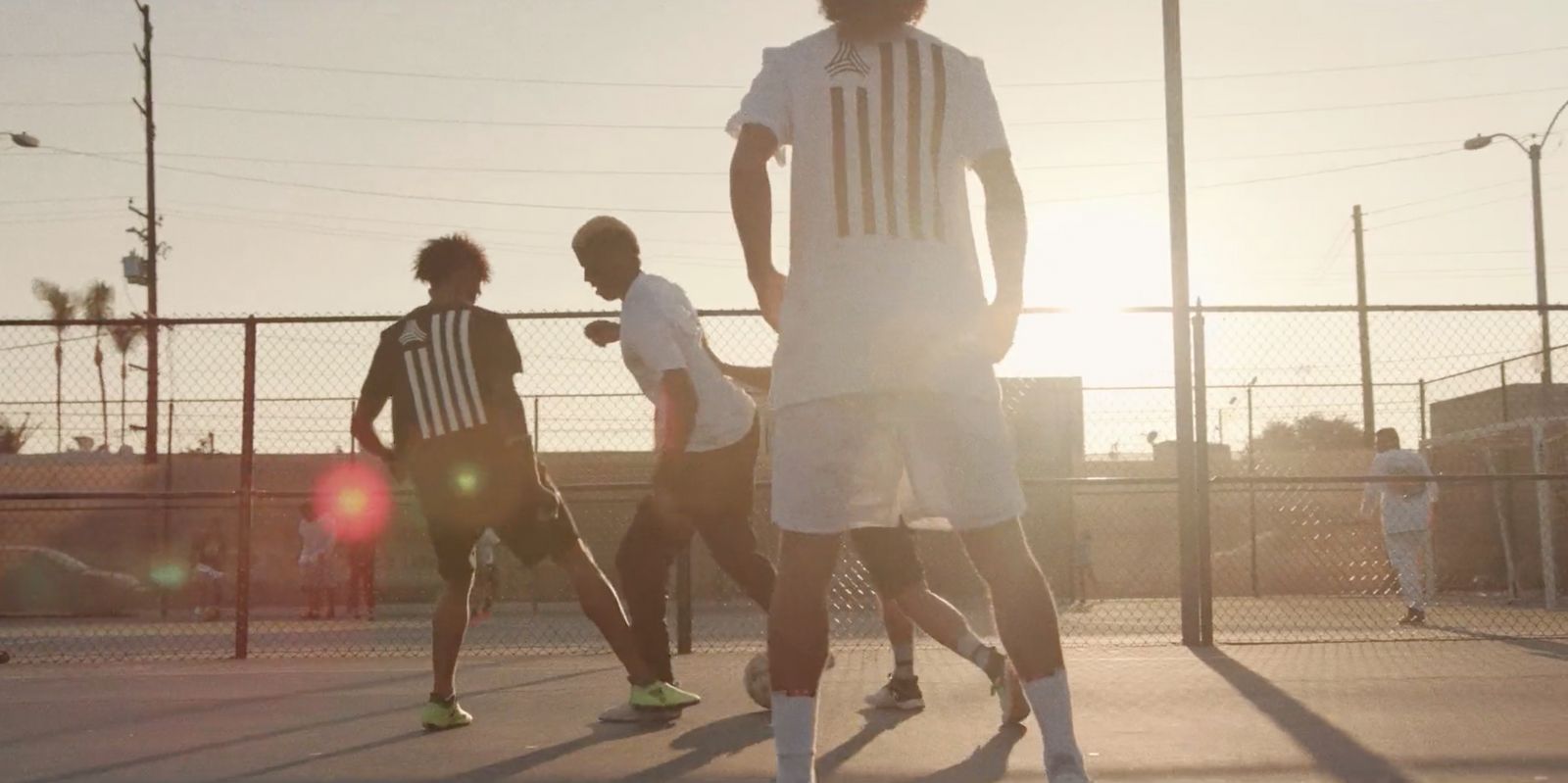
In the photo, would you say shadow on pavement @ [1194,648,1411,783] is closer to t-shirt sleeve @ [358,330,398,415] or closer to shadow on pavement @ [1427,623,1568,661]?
shadow on pavement @ [1427,623,1568,661]

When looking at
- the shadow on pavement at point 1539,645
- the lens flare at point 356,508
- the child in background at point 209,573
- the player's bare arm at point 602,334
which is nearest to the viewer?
the player's bare arm at point 602,334

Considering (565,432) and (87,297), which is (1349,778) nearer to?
(565,432)

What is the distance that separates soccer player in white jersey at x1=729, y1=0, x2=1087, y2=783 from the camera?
2875 millimetres

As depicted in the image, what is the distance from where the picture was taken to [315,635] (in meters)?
12.7

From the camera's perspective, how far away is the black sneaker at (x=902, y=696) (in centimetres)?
538

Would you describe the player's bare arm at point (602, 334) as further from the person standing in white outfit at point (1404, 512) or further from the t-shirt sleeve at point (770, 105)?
the person standing in white outfit at point (1404, 512)

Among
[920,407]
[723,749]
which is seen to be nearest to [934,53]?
[920,407]

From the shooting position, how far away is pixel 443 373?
5.18 meters

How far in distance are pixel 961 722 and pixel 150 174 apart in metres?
33.3

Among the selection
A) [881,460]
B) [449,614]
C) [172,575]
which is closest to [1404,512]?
[449,614]

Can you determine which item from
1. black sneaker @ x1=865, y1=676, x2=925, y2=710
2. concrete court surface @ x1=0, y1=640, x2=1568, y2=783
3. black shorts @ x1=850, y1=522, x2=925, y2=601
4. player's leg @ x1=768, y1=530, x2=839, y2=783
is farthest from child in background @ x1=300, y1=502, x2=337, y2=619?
player's leg @ x1=768, y1=530, x2=839, y2=783

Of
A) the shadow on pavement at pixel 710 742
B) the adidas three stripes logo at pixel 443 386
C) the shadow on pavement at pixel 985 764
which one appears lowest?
the shadow on pavement at pixel 710 742

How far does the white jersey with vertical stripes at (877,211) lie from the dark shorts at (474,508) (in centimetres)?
237

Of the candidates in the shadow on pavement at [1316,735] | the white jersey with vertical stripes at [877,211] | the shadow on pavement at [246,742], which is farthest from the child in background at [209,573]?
the white jersey with vertical stripes at [877,211]
